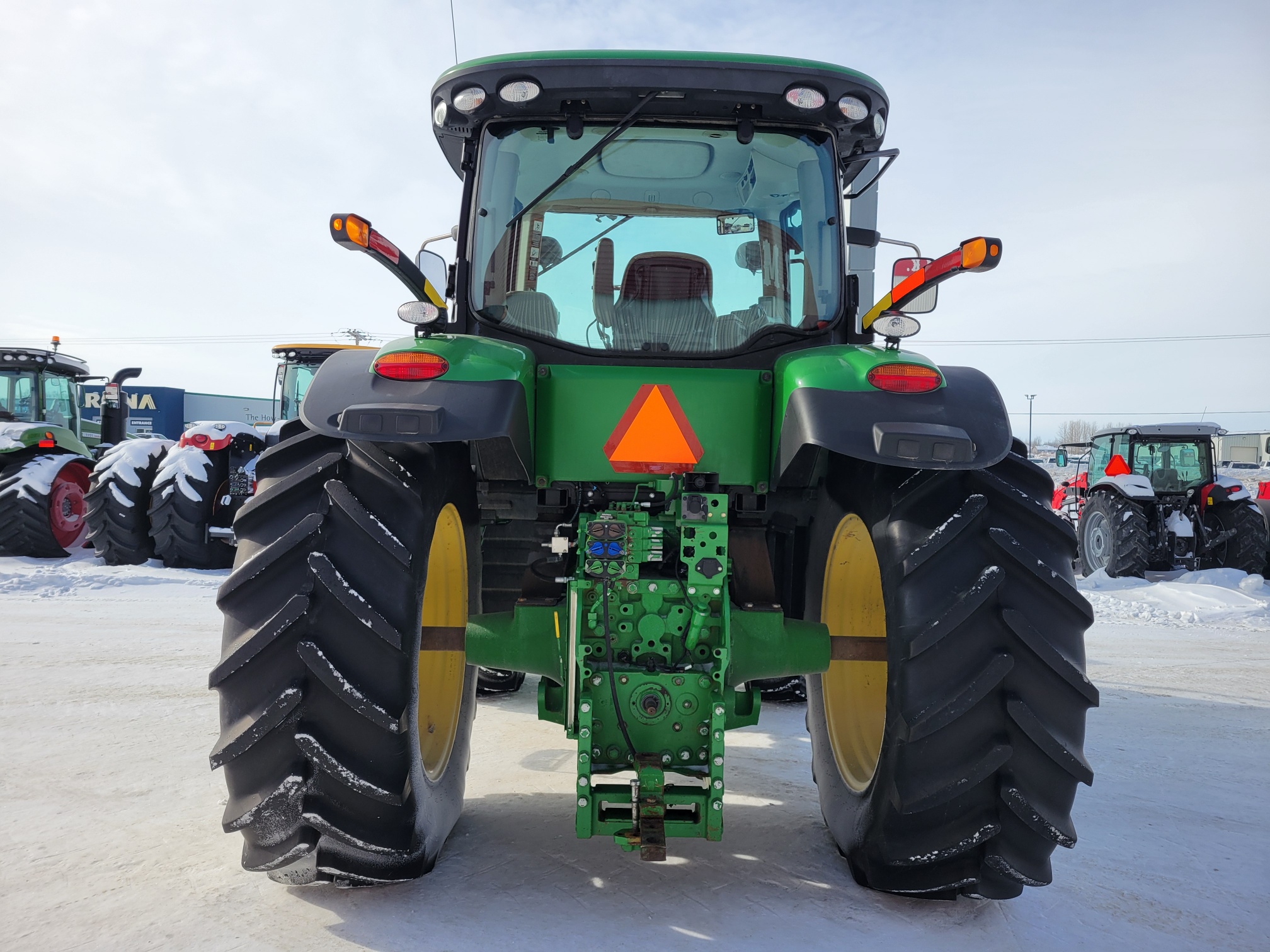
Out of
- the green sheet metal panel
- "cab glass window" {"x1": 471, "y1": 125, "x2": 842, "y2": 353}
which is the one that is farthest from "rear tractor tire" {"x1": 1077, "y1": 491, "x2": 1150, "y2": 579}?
the green sheet metal panel

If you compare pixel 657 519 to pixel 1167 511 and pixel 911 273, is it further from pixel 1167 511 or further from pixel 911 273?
pixel 1167 511

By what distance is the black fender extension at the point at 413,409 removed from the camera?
205cm

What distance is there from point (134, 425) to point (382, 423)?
96.8 ft

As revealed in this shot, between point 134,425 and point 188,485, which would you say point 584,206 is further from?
point 134,425

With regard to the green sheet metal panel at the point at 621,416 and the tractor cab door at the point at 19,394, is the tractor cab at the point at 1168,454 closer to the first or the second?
the green sheet metal panel at the point at 621,416

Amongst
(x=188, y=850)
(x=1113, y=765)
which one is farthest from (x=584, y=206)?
(x=1113, y=765)

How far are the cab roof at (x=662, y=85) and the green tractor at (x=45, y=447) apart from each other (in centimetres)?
842

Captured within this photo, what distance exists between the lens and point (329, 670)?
199cm

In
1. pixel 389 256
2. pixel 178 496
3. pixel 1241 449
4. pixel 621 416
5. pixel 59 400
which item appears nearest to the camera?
pixel 389 256

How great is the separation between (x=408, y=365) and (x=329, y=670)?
28.7 inches

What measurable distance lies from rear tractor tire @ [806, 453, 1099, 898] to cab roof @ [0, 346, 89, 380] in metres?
11.7

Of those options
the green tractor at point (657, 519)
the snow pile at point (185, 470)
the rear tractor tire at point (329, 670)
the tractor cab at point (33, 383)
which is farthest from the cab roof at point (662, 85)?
the tractor cab at point (33, 383)

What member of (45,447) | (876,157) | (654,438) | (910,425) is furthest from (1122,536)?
(45,447)

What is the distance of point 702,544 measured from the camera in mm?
2268
